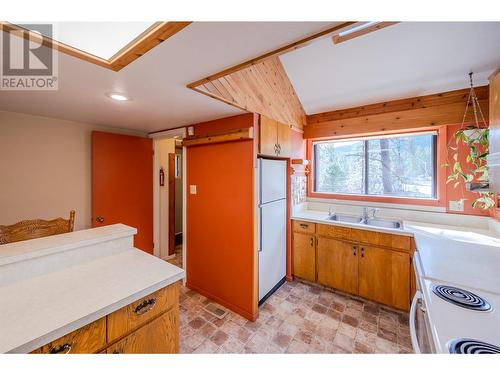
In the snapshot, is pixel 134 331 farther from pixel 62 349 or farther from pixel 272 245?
pixel 272 245

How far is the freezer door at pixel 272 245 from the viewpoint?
89.6 inches

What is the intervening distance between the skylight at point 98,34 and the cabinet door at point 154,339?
4.68ft

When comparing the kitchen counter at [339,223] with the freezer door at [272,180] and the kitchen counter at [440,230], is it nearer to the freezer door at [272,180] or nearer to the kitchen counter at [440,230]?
the kitchen counter at [440,230]

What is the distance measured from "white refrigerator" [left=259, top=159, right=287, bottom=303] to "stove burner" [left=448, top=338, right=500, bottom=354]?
159cm

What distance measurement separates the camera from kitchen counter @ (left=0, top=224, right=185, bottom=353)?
79 centimetres

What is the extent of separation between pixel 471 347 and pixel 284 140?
7.00 feet

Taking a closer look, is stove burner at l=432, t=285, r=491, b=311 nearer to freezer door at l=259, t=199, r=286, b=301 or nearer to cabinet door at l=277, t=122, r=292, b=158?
freezer door at l=259, t=199, r=286, b=301

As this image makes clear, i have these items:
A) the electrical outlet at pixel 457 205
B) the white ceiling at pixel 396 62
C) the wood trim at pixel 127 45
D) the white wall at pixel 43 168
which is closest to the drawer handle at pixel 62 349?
the wood trim at pixel 127 45

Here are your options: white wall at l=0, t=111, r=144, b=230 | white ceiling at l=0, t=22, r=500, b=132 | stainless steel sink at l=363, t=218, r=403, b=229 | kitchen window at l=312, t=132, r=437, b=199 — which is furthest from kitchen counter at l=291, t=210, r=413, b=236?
white wall at l=0, t=111, r=144, b=230

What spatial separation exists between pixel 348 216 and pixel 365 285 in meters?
0.89

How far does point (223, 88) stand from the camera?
5.26 ft

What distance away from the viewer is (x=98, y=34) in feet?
3.26
